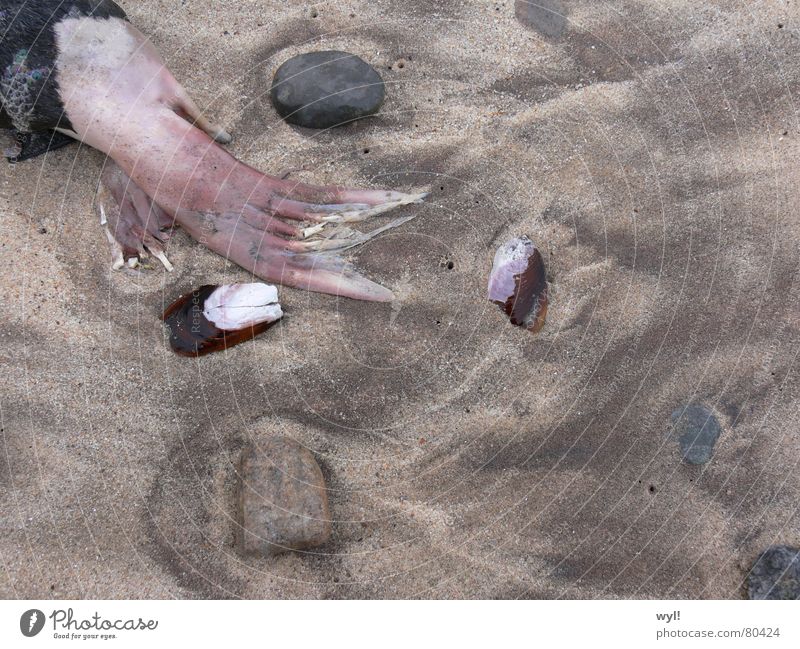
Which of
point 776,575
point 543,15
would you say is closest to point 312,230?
point 543,15

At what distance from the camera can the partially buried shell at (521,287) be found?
4.70 m

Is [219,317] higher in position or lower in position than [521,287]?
lower

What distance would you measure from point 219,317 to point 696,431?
3473 millimetres

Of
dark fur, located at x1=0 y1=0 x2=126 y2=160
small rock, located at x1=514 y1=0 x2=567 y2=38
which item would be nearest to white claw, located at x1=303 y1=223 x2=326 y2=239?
dark fur, located at x1=0 y1=0 x2=126 y2=160

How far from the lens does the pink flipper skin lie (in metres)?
4.79

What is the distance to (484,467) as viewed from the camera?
4.48 meters

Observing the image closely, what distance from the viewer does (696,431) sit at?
14.9 ft

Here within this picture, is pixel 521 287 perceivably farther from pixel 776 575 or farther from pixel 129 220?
pixel 129 220

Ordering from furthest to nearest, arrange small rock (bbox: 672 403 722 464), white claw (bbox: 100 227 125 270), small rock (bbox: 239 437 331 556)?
1. white claw (bbox: 100 227 125 270)
2. small rock (bbox: 672 403 722 464)
3. small rock (bbox: 239 437 331 556)

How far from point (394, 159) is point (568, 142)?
1376 mm

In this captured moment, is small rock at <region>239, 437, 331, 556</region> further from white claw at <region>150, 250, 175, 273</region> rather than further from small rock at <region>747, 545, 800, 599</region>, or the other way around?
small rock at <region>747, 545, 800, 599</region>

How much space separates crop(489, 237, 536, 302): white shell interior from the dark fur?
3.39 metres

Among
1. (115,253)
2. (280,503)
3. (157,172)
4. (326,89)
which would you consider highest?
(326,89)

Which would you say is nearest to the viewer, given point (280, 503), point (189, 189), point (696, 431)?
point (280, 503)
